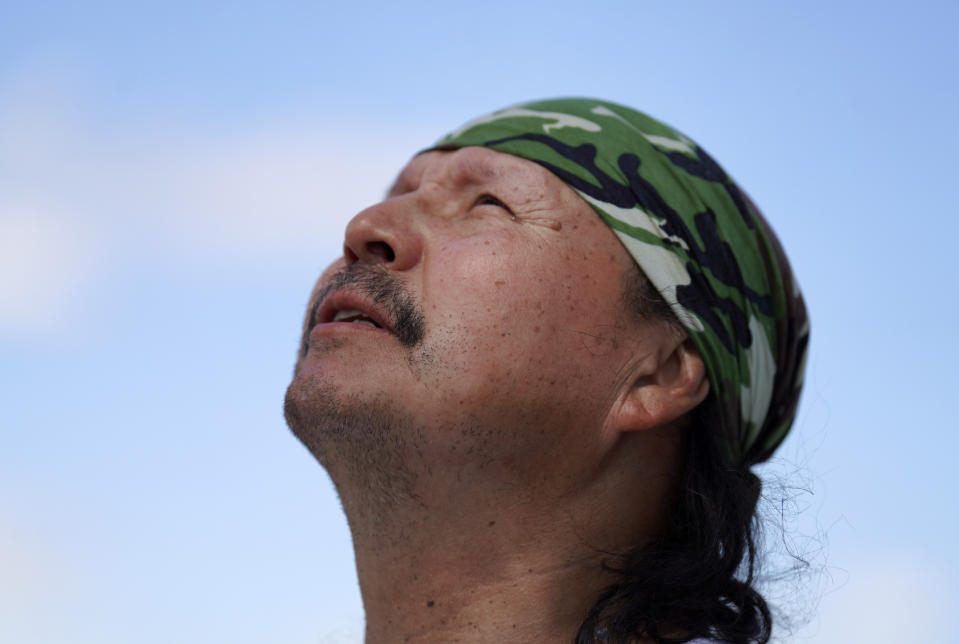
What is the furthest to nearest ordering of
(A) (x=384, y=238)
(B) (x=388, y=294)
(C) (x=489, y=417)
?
1. (A) (x=384, y=238)
2. (B) (x=388, y=294)
3. (C) (x=489, y=417)

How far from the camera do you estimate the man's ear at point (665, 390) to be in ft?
11.3

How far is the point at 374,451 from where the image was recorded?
329cm

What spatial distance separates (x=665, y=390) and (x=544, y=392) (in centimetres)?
49

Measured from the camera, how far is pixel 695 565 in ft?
11.3

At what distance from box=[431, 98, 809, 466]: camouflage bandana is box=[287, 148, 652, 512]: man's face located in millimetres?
111

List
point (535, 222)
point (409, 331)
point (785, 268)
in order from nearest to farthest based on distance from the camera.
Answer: point (409, 331) → point (535, 222) → point (785, 268)

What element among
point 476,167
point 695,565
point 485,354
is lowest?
point 695,565

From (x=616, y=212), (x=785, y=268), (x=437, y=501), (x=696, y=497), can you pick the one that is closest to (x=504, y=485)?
(x=437, y=501)

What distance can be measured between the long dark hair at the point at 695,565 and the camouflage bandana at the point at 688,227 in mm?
100

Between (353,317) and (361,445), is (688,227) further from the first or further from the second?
(361,445)

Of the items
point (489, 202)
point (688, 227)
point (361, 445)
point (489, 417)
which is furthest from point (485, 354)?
point (688, 227)

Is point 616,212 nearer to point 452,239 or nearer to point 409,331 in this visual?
point 452,239

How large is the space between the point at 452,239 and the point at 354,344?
454 millimetres

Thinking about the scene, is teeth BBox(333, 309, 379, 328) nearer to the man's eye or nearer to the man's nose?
the man's nose
